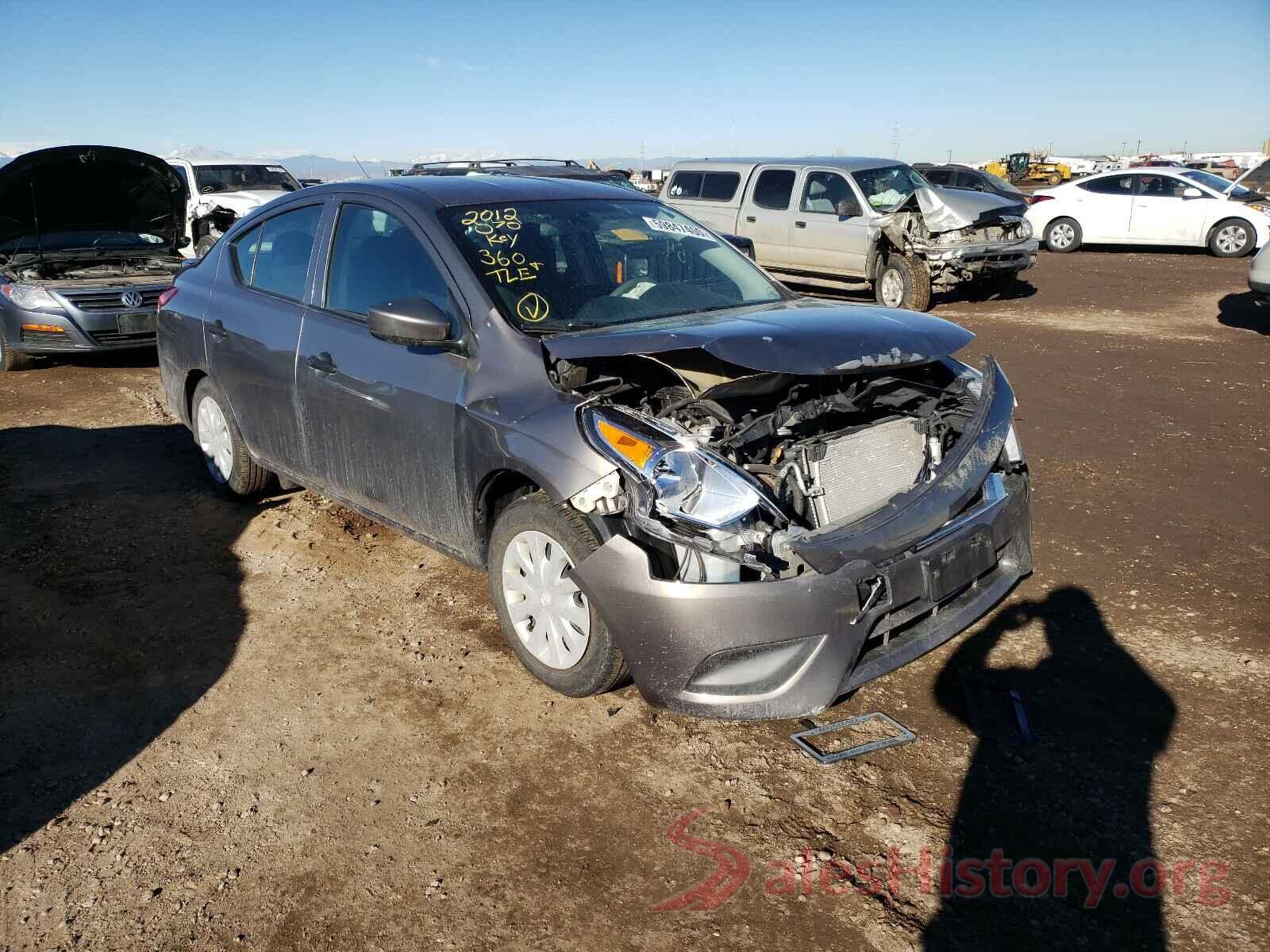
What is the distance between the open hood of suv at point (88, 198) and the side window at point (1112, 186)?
16.3 meters

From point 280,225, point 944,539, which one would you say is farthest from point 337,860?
point 280,225

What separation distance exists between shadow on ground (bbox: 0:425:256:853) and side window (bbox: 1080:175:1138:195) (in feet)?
58.3

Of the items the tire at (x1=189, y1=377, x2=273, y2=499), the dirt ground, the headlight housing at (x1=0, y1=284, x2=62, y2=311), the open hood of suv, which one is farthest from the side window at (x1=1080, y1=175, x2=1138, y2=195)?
the tire at (x1=189, y1=377, x2=273, y2=499)

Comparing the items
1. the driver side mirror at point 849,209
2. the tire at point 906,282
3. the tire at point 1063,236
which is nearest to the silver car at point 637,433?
the tire at point 906,282

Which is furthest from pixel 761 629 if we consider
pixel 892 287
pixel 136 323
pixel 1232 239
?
pixel 1232 239

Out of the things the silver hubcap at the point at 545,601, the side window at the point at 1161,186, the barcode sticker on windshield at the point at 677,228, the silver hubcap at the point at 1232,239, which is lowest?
the silver hubcap at the point at 545,601

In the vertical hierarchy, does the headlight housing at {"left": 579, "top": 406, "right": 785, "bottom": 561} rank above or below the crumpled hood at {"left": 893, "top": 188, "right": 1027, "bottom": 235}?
below

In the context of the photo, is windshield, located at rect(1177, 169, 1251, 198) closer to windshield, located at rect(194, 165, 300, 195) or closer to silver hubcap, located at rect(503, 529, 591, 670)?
windshield, located at rect(194, 165, 300, 195)

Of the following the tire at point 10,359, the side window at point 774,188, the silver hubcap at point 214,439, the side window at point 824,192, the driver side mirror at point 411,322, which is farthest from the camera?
the side window at point 774,188

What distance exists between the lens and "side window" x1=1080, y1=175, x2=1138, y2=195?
18578 millimetres

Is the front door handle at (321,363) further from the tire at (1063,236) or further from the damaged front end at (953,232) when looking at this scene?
the tire at (1063,236)

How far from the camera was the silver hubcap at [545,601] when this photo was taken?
331cm

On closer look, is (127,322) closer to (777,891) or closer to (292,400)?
(292,400)

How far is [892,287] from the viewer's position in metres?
12.4
